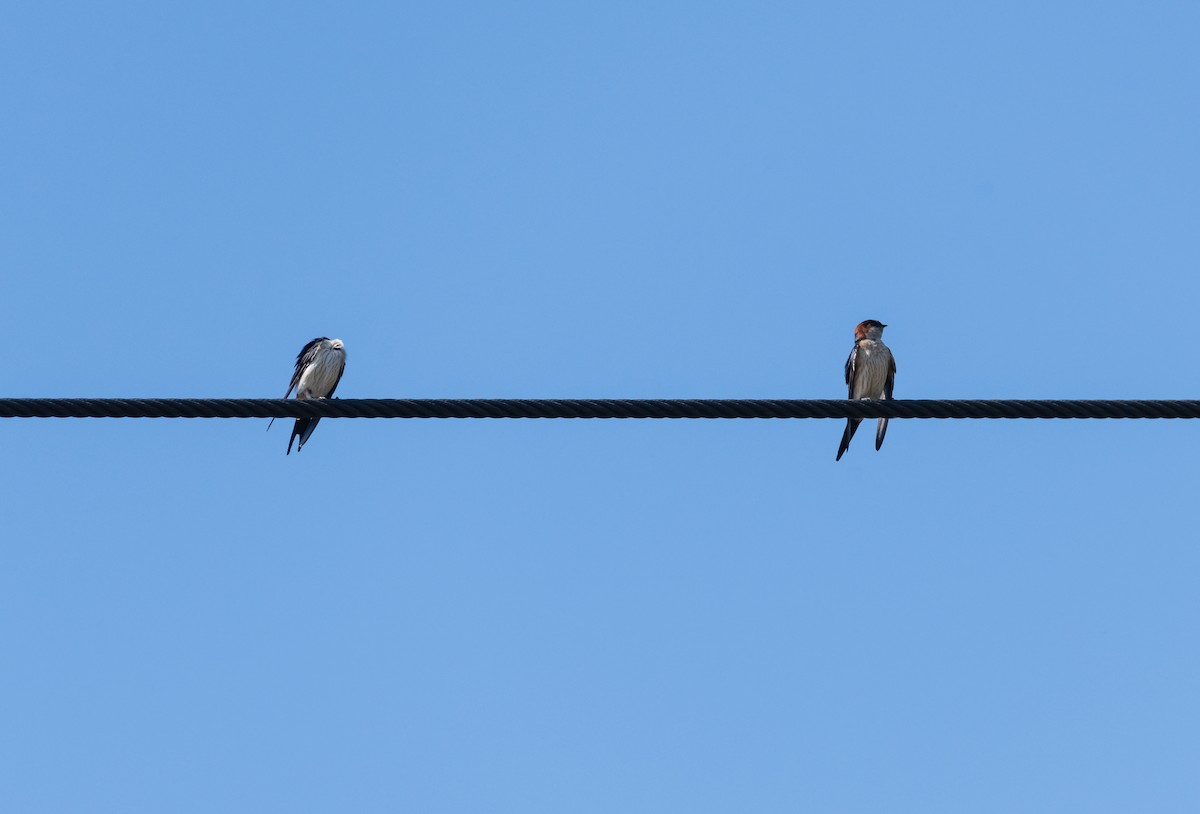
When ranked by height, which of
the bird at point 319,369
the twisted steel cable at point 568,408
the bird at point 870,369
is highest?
the bird at point 870,369

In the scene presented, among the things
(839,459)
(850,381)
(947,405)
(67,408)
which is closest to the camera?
(67,408)

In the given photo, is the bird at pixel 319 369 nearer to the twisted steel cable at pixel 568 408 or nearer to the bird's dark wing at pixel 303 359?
the bird's dark wing at pixel 303 359

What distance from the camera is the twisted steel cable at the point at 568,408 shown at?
6.43m

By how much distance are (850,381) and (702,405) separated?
6029 mm

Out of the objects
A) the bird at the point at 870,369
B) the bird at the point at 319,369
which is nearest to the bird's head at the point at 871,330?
the bird at the point at 870,369

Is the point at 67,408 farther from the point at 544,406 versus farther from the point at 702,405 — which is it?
the point at 702,405

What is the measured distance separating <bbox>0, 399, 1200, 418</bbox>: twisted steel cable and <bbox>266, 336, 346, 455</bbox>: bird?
585 cm

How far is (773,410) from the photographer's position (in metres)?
6.62

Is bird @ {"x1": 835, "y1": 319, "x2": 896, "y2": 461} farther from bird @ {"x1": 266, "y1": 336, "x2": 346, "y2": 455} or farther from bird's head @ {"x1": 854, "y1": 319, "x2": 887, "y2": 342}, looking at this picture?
bird @ {"x1": 266, "y1": 336, "x2": 346, "y2": 455}

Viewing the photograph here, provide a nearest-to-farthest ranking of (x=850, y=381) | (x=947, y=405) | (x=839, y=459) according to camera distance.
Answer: (x=947, y=405)
(x=839, y=459)
(x=850, y=381)

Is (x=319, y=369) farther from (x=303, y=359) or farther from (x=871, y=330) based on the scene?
(x=871, y=330)

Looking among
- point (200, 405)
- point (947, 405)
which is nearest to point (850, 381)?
point (947, 405)

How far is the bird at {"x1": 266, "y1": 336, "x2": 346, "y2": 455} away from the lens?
41.3 ft

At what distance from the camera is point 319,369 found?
496 inches
